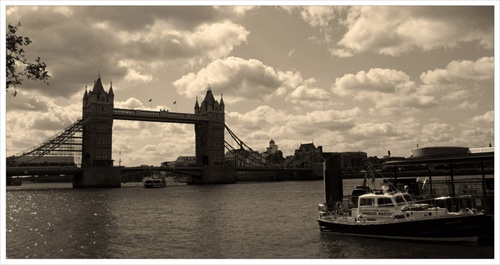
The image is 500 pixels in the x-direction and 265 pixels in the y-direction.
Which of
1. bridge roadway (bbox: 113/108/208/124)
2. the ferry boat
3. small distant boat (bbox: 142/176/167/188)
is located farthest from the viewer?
bridge roadway (bbox: 113/108/208/124)

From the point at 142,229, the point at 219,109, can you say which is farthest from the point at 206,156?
the point at 142,229

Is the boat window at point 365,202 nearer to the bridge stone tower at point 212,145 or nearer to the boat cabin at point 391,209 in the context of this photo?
the boat cabin at point 391,209

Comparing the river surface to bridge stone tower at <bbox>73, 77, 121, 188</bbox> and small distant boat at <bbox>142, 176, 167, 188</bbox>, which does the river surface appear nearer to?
bridge stone tower at <bbox>73, 77, 121, 188</bbox>

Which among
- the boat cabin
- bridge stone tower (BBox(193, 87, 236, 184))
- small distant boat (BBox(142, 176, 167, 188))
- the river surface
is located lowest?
the river surface

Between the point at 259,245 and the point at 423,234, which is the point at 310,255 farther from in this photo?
the point at 423,234

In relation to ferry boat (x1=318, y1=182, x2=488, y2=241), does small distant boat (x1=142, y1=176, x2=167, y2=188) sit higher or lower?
higher

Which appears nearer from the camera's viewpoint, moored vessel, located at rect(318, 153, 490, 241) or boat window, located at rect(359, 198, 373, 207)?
moored vessel, located at rect(318, 153, 490, 241)

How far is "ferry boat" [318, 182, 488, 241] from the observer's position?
2492cm

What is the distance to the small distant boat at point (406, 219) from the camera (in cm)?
2492

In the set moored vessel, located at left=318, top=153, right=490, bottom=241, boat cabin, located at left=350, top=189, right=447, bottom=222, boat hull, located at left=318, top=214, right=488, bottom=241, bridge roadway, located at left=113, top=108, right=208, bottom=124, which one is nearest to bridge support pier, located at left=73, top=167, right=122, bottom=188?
bridge roadway, located at left=113, top=108, right=208, bottom=124

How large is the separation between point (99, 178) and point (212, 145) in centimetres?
4526

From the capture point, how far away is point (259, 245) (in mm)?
27562
